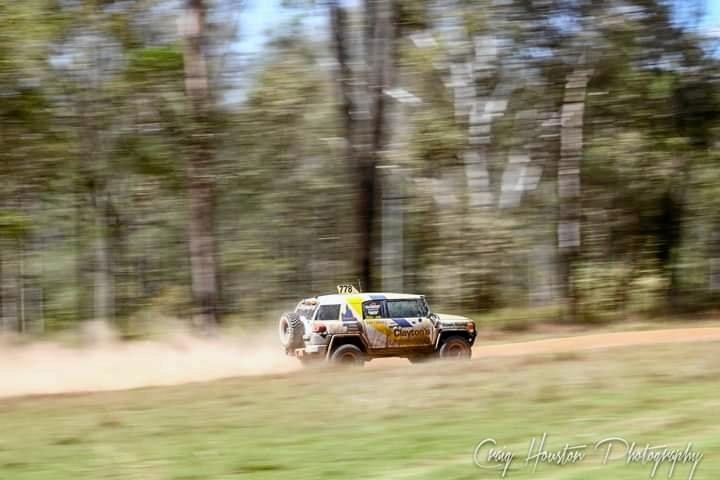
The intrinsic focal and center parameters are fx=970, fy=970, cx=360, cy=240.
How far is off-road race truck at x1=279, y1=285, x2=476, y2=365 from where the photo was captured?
559 inches

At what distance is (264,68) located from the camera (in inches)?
1111

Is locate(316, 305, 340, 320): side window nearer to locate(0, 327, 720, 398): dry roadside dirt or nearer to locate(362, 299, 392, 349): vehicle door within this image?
locate(362, 299, 392, 349): vehicle door

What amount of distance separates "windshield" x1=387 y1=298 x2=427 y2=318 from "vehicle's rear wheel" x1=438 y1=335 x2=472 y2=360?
0.60 meters

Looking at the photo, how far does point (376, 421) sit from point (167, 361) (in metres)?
7.97

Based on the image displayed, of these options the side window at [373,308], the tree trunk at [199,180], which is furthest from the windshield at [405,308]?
the tree trunk at [199,180]

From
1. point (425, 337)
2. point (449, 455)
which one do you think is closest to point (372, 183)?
point (425, 337)

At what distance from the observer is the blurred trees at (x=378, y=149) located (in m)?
23.4

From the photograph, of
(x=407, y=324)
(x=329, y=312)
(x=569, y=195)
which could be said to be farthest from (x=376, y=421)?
(x=569, y=195)

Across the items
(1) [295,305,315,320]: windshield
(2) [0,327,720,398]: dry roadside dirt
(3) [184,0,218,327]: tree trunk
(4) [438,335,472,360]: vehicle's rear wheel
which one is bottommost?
(2) [0,327,720,398]: dry roadside dirt

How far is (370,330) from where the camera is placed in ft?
46.9

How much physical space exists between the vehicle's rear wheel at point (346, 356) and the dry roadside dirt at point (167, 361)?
0.27 metres

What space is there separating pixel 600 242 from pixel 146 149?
1303cm

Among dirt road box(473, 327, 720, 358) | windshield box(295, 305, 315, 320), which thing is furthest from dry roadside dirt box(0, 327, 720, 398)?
windshield box(295, 305, 315, 320)

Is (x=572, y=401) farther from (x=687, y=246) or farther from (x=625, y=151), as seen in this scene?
Answer: (x=687, y=246)
